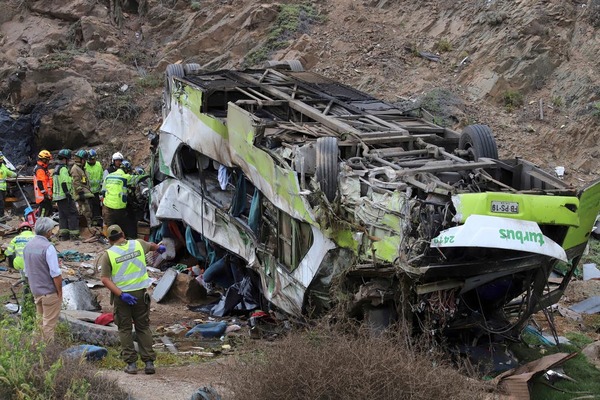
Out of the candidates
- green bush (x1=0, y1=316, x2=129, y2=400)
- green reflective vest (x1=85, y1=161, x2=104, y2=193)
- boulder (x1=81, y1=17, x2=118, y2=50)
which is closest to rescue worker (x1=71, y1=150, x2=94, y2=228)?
green reflective vest (x1=85, y1=161, x2=104, y2=193)

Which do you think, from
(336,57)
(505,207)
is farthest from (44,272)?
(336,57)

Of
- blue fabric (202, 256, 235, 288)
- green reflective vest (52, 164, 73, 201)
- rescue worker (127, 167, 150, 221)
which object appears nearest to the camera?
blue fabric (202, 256, 235, 288)

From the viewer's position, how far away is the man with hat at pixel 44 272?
7.75m

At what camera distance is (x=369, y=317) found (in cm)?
778

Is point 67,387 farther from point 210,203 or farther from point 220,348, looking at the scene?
point 210,203

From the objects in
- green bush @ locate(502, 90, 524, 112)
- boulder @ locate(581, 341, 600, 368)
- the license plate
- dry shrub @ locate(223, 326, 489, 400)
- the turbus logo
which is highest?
the license plate

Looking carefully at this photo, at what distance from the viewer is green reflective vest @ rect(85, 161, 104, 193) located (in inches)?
574

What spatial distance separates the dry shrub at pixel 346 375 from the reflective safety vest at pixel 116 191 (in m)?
8.32

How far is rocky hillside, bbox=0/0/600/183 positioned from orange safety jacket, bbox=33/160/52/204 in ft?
13.5

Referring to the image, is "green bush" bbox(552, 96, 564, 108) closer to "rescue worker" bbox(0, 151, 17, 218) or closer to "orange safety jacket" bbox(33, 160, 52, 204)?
"orange safety jacket" bbox(33, 160, 52, 204)

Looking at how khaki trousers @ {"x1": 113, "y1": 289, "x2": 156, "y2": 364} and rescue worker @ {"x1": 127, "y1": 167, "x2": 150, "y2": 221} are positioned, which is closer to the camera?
khaki trousers @ {"x1": 113, "y1": 289, "x2": 156, "y2": 364}

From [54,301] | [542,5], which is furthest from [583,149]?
[54,301]

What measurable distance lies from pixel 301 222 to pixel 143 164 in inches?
402

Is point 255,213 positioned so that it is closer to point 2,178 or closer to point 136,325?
point 136,325
